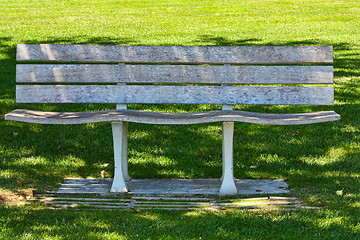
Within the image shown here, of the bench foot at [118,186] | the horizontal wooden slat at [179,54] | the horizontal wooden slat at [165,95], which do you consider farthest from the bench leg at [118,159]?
the horizontal wooden slat at [179,54]

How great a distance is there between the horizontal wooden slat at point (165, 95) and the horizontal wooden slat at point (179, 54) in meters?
0.22

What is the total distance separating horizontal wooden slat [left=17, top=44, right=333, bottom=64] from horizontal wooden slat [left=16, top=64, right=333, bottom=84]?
0.07 metres

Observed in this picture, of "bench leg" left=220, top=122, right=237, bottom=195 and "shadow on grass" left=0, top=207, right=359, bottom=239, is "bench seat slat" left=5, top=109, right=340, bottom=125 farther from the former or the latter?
"shadow on grass" left=0, top=207, right=359, bottom=239

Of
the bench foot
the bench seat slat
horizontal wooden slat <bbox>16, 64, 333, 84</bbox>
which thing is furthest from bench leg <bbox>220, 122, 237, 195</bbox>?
the bench foot

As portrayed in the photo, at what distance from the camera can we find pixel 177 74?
5.54 metres

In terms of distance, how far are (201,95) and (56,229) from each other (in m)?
1.79

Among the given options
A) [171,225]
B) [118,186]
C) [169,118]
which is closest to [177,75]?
[169,118]

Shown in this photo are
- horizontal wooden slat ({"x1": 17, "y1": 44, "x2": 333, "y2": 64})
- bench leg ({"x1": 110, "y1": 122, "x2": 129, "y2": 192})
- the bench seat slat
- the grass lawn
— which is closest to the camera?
the grass lawn

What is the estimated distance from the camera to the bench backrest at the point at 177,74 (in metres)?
5.46

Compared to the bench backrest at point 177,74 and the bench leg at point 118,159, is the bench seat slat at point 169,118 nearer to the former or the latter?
the bench leg at point 118,159

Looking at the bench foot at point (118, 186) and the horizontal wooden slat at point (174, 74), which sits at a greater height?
the horizontal wooden slat at point (174, 74)

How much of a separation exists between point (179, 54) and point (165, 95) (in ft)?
1.15

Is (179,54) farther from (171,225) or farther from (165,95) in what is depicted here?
(171,225)

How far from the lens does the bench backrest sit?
17.9ft
